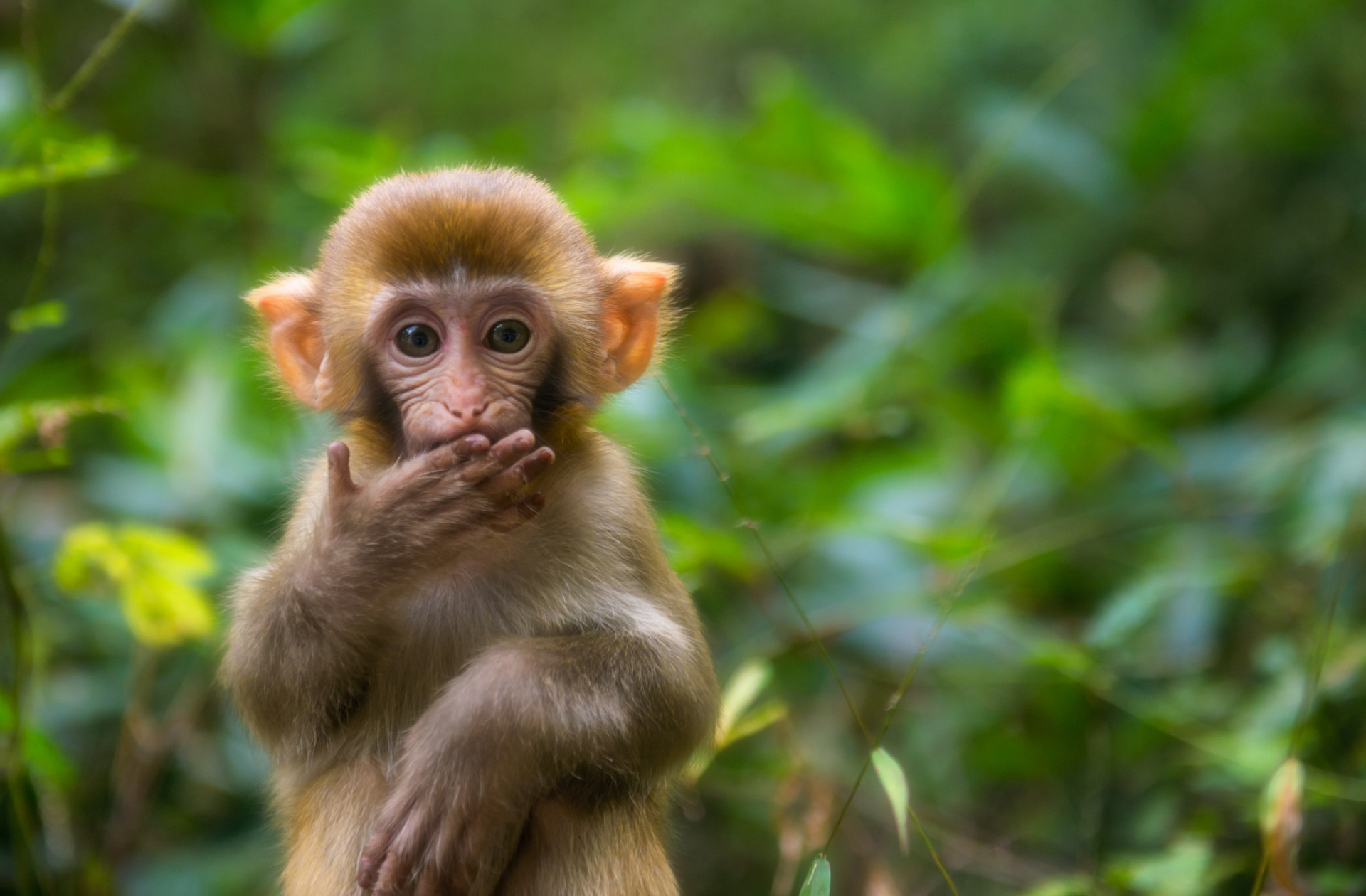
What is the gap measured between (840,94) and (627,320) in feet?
23.9

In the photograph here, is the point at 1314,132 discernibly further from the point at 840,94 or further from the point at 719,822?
the point at 719,822

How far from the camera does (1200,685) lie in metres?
4.84

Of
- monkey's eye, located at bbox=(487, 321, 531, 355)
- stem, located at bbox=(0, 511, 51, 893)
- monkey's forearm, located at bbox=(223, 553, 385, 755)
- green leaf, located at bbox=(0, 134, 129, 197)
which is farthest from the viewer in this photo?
stem, located at bbox=(0, 511, 51, 893)

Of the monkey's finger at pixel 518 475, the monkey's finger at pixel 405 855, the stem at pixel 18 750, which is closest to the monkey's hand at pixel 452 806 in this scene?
the monkey's finger at pixel 405 855

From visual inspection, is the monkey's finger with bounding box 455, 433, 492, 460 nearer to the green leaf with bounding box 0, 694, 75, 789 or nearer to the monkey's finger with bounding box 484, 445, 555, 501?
the monkey's finger with bounding box 484, 445, 555, 501

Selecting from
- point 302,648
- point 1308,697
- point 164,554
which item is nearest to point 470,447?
point 302,648

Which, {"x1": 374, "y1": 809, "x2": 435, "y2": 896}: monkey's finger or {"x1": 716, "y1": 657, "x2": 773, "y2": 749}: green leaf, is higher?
{"x1": 374, "y1": 809, "x2": 435, "y2": 896}: monkey's finger

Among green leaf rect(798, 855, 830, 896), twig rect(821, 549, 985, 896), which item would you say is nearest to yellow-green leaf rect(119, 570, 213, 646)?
twig rect(821, 549, 985, 896)

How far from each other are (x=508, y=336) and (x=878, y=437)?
3540 millimetres

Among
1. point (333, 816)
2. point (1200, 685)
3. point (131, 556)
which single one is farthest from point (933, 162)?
point (333, 816)

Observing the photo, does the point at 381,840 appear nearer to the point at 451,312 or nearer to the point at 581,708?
the point at 581,708

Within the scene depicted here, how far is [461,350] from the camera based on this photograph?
254cm

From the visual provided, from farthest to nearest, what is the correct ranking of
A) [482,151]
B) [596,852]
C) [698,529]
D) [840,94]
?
[840,94]
[482,151]
[698,529]
[596,852]

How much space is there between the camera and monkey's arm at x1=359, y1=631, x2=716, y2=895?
7.58 ft
